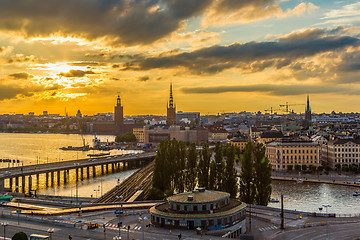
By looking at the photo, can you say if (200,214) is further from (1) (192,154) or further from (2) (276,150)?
(2) (276,150)

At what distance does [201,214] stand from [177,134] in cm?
11832

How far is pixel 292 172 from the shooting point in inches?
3164

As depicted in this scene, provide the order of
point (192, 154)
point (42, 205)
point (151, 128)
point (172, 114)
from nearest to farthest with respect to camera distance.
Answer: point (42, 205), point (192, 154), point (151, 128), point (172, 114)

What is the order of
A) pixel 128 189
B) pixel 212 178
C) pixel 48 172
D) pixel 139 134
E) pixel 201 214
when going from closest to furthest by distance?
pixel 201 214 < pixel 212 178 < pixel 128 189 < pixel 48 172 < pixel 139 134

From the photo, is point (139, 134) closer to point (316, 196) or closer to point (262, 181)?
point (316, 196)

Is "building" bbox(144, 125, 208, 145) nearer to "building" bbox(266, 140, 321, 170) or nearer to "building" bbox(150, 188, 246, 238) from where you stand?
"building" bbox(266, 140, 321, 170)

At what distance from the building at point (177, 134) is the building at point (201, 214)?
114 metres

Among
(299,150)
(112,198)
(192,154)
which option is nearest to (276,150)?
(299,150)

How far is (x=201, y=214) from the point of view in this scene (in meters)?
31.6

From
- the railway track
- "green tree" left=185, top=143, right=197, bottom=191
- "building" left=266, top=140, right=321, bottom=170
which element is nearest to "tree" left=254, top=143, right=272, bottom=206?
"green tree" left=185, top=143, right=197, bottom=191

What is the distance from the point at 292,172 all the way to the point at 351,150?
1317 cm

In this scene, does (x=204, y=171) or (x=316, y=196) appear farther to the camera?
(x=316, y=196)

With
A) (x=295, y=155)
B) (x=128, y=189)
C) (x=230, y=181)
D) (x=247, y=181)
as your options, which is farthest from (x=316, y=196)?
(x=295, y=155)

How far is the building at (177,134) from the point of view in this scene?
150 meters
